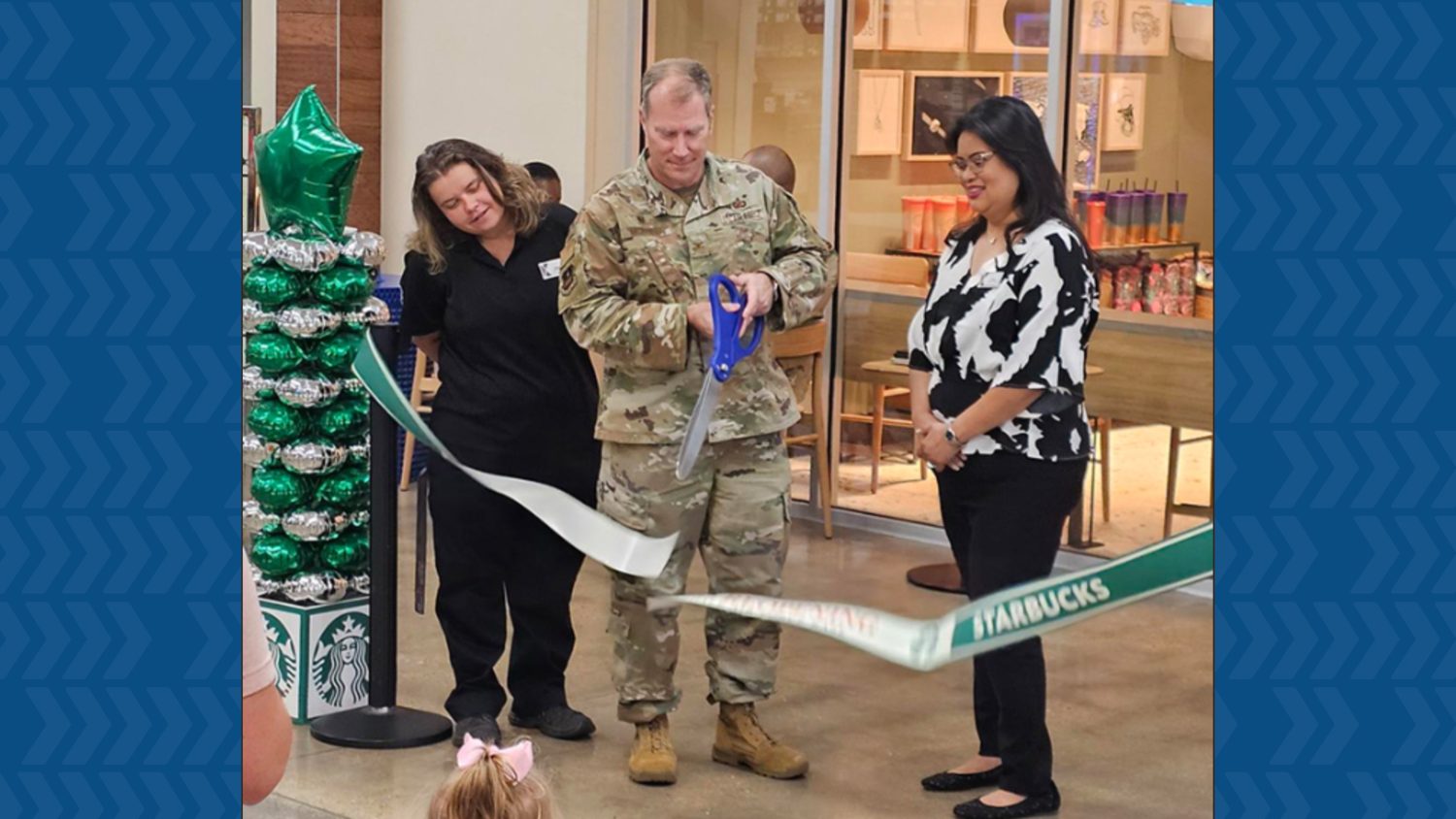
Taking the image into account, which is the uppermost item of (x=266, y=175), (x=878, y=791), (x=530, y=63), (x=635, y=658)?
(x=530, y=63)

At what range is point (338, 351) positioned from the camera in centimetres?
354

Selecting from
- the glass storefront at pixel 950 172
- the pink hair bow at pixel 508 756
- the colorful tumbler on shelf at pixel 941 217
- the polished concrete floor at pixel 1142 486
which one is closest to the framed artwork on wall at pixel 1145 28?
the glass storefront at pixel 950 172

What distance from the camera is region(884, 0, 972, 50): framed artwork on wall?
223 inches

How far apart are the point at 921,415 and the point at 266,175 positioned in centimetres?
131

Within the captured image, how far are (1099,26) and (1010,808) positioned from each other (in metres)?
2.81

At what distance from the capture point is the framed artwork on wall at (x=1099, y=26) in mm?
5367

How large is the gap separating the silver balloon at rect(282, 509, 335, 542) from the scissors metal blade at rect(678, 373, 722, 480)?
79 cm

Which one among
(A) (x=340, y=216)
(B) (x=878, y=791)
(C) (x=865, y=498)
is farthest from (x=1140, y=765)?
(C) (x=865, y=498)

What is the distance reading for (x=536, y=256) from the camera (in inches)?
135

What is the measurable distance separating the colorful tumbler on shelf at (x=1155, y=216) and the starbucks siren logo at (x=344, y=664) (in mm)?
2665

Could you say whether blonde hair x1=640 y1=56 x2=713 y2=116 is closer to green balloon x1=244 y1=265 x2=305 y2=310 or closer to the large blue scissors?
the large blue scissors

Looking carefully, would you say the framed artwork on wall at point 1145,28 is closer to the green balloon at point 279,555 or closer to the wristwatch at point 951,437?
the wristwatch at point 951,437

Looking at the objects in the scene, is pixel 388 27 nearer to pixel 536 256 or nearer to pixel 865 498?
pixel 865 498

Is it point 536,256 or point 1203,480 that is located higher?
point 536,256
